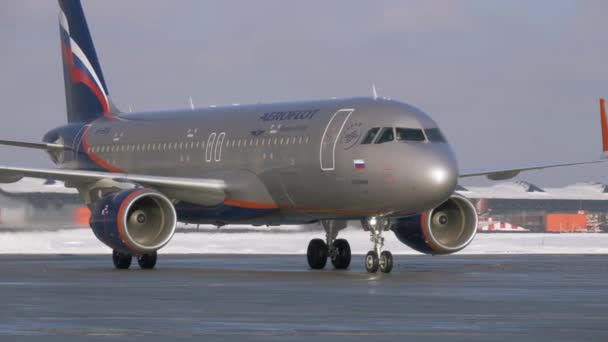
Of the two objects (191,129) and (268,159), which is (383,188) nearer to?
(268,159)

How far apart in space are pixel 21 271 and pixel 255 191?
5.54 m

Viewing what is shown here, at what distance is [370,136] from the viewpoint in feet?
89.5

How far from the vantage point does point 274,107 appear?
31094 millimetres

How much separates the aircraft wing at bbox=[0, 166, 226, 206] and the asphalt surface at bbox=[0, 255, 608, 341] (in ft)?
8.41

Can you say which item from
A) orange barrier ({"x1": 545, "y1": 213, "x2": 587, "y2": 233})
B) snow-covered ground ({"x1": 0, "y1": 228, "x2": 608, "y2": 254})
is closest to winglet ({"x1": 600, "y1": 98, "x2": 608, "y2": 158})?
snow-covered ground ({"x1": 0, "y1": 228, "x2": 608, "y2": 254})

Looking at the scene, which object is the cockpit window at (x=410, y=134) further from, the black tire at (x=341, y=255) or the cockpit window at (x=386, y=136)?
the black tire at (x=341, y=255)

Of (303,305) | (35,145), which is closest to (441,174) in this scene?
(303,305)

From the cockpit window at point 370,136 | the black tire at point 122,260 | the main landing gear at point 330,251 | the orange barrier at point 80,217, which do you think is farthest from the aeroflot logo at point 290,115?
the orange barrier at point 80,217

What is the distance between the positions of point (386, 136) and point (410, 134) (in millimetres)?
500

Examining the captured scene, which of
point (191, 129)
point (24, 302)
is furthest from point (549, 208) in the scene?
point (24, 302)

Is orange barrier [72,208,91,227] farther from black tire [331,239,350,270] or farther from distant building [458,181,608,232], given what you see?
distant building [458,181,608,232]

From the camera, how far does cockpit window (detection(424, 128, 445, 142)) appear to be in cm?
2721

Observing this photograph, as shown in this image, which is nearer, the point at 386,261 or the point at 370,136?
the point at 386,261

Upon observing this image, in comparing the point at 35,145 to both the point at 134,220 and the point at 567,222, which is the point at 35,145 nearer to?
the point at 134,220
